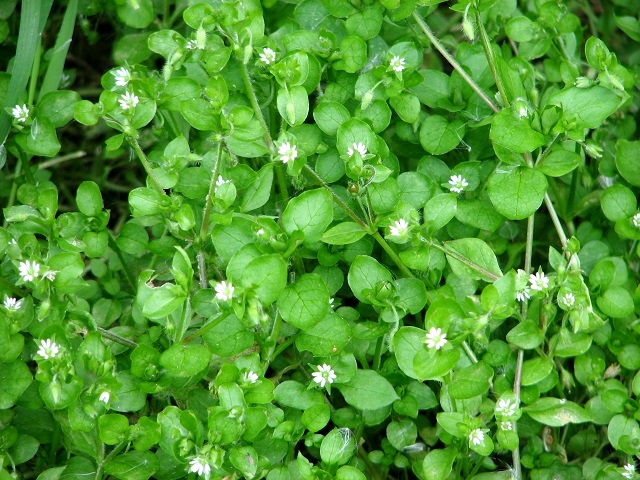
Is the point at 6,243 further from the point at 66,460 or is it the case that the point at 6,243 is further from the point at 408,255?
the point at 408,255

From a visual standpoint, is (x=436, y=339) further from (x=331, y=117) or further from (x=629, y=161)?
(x=629, y=161)

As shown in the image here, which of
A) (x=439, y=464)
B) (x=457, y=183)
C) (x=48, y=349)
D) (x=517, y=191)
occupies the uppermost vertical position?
(x=517, y=191)

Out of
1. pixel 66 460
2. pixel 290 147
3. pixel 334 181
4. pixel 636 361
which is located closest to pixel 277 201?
pixel 334 181

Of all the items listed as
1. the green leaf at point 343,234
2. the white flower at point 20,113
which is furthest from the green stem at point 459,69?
the white flower at point 20,113

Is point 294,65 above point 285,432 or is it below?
above

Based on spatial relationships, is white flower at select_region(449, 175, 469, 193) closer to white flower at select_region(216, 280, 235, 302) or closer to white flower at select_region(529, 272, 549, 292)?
white flower at select_region(529, 272, 549, 292)

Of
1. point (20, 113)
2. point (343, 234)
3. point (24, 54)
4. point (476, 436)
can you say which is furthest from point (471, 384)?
point (24, 54)
